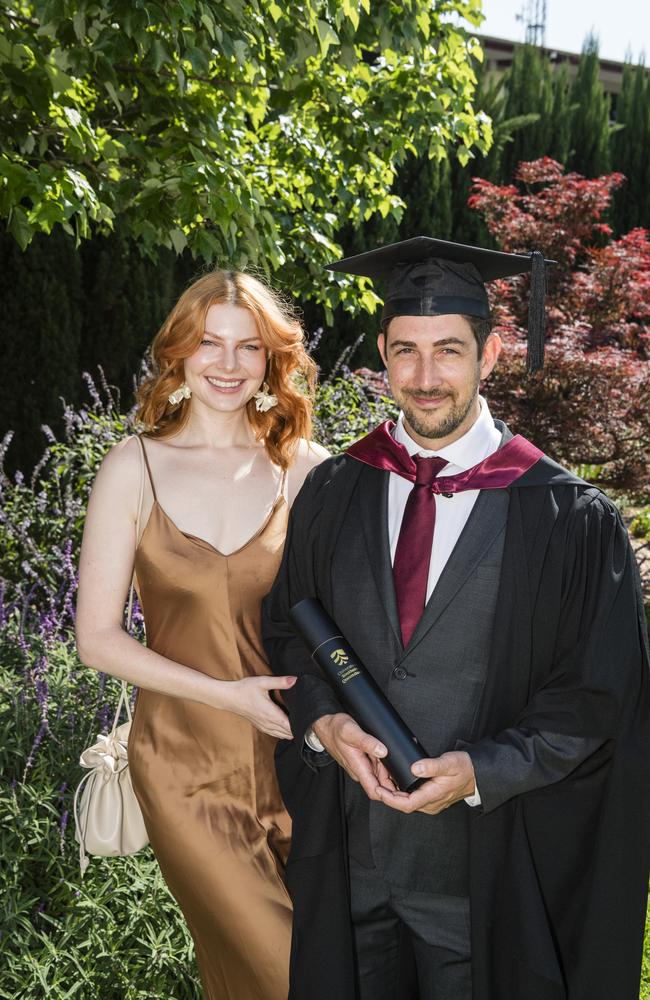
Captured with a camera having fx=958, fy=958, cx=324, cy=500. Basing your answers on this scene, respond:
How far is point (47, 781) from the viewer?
3357mm

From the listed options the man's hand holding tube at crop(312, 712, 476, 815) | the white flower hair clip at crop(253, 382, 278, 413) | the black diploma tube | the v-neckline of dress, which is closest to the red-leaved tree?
the white flower hair clip at crop(253, 382, 278, 413)

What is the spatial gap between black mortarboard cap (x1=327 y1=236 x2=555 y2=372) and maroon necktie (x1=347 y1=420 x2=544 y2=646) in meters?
0.32

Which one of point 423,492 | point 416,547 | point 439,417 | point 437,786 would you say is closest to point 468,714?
point 437,786

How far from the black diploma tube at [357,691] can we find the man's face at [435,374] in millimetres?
469

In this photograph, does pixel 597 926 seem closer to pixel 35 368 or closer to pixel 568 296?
pixel 568 296

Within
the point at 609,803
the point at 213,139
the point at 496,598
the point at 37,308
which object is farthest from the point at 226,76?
the point at 609,803

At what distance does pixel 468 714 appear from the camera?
199 centimetres

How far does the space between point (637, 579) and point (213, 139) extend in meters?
3.39

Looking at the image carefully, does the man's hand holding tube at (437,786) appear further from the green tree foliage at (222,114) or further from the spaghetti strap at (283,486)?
the green tree foliage at (222,114)

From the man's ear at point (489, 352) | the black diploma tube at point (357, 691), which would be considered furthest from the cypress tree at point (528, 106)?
the black diploma tube at point (357, 691)

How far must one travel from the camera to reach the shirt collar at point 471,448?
2115 millimetres

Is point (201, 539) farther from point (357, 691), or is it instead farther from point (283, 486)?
point (357, 691)

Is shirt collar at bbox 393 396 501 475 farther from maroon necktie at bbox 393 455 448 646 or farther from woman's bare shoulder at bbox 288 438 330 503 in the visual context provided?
woman's bare shoulder at bbox 288 438 330 503

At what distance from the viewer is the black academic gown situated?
190 cm
